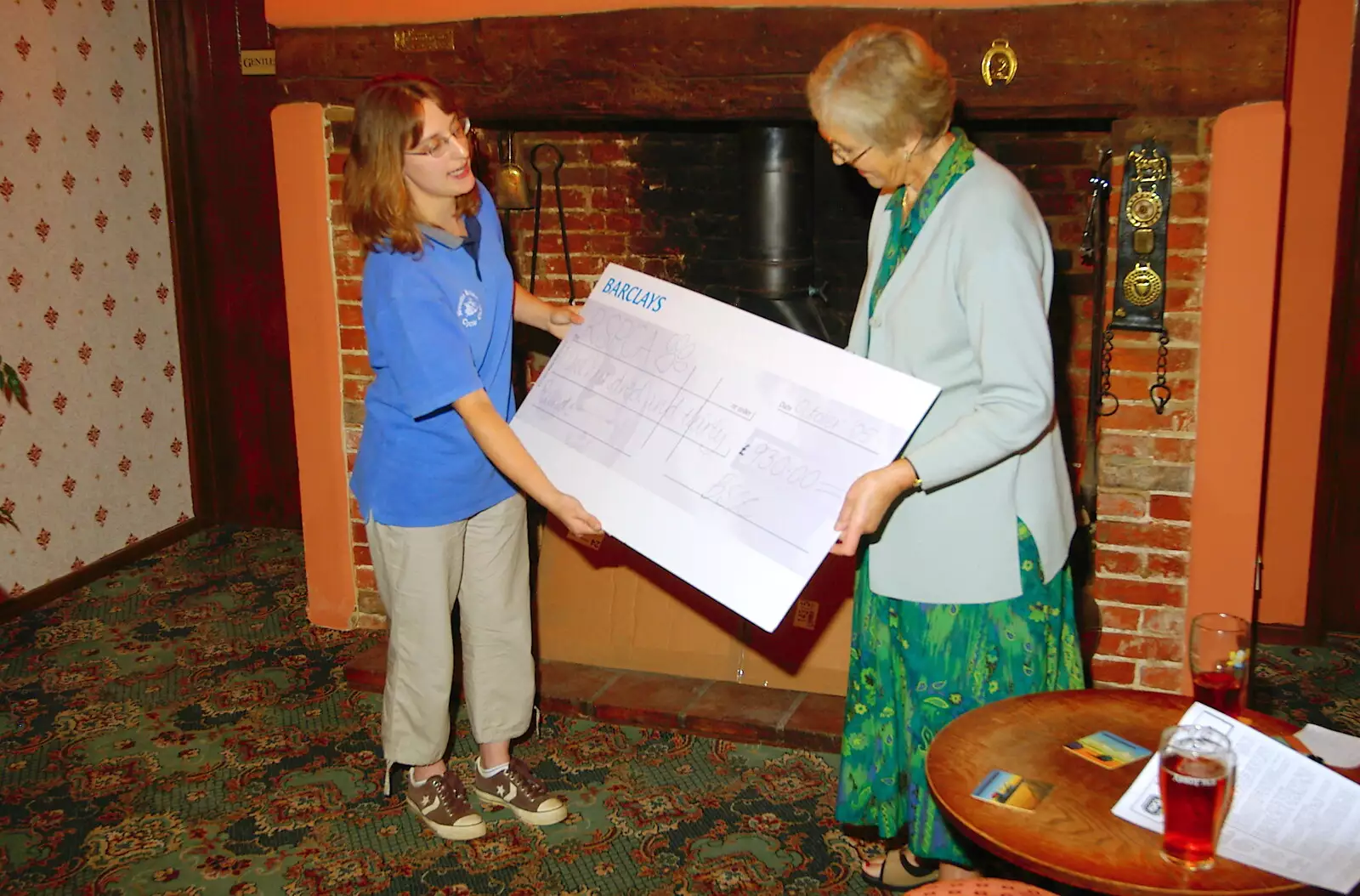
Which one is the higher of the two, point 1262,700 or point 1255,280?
point 1255,280

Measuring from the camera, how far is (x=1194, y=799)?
1241mm

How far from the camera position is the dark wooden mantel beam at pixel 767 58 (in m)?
2.42

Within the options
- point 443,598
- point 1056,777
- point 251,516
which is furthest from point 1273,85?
point 251,516

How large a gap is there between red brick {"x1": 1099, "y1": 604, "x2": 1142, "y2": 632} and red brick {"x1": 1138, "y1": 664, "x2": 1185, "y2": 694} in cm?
10

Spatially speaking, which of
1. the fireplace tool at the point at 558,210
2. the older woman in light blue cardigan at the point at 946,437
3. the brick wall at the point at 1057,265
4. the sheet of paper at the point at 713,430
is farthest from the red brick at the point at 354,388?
the older woman in light blue cardigan at the point at 946,437

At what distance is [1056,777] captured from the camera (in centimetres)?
142

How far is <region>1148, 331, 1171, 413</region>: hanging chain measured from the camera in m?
2.59

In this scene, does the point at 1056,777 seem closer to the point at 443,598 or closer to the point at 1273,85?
the point at 443,598

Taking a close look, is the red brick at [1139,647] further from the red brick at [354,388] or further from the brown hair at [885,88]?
the red brick at [354,388]

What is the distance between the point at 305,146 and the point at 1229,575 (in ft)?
8.02

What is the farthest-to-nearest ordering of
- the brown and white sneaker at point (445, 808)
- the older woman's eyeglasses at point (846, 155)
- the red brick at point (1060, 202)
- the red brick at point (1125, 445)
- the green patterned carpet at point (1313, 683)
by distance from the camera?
1. the red brick at point (1060, 202)
2. the green patterned carpet at point (1313, 683)
3. the red brick at point (1125, 445)
4. the brown and white sneaker at point (445, 808)
5. the older woman's eyeglasses at point (846, 155)

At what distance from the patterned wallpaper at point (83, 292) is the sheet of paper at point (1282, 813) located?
3.39 meters

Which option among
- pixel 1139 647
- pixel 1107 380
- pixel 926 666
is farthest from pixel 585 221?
pixel 926 666

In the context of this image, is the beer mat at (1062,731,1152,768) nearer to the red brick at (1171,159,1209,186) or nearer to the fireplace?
the fireplace
